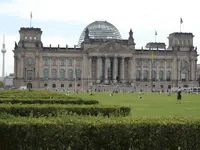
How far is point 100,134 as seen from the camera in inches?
556

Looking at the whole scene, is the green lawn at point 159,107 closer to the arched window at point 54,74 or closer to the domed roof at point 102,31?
the arched window at point 54,74

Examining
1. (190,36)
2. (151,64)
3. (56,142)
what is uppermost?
(190,36)

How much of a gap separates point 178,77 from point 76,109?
449ft

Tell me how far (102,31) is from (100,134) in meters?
149

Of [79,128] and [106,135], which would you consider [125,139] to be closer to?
[106,135]

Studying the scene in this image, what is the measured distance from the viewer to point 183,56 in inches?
6088

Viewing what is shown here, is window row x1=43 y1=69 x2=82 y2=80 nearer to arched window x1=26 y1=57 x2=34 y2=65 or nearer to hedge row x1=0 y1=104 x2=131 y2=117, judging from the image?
arched window x1=26 y1=57 x2=34 y2=65

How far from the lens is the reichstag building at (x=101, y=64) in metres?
146

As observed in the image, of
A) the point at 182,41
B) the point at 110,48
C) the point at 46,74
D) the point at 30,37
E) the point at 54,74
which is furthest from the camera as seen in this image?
the point at 182,41

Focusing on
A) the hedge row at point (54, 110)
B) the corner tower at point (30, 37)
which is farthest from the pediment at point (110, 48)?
the hedge row at point (54, 110)

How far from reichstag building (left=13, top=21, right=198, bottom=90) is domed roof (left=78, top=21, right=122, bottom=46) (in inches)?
209

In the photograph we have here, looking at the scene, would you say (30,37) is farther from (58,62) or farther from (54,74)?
(54,74)

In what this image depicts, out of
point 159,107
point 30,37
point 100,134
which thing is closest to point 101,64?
point 30,37

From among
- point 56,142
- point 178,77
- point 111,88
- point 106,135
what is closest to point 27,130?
point 56,142
